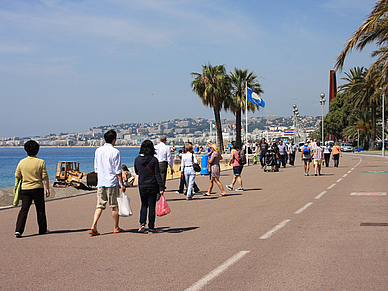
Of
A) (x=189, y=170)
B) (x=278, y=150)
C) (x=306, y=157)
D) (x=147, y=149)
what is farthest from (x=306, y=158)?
(x=147, y=149)

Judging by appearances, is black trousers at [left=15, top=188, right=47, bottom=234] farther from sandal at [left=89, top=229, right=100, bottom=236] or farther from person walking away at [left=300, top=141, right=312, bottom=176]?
person walking away at [left=300, top=141, right=312, bottom=176]

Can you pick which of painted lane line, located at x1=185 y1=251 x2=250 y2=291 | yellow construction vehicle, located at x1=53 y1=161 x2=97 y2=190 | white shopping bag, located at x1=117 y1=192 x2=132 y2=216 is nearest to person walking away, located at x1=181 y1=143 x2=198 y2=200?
white shopping bag, located at x1=117 y1=192 x2=132 y2=216

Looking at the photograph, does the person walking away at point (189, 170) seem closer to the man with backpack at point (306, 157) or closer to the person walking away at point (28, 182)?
the person walking away at point (28, 182)

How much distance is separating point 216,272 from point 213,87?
141 feet

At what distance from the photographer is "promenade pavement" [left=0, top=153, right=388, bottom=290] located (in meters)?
5.38

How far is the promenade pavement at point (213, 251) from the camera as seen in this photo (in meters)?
5.38

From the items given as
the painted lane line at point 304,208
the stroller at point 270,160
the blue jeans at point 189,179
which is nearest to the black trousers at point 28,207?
the painted lane line at point 304,208

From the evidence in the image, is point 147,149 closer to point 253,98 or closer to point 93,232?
point 93,232

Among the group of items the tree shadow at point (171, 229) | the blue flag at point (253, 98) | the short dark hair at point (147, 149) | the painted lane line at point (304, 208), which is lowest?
the painted lane line at point (304, 208)

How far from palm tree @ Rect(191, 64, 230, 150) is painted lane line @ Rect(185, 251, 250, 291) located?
41.6 m

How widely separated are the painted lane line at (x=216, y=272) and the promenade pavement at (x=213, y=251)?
0.01 meters

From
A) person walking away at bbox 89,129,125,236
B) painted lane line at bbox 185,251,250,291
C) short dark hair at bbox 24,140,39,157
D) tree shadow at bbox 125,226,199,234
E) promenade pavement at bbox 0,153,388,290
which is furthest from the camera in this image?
tree shadow at bbox 125,226,199,234

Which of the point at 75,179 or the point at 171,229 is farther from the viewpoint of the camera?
the point at 75,179

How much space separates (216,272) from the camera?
18.9 ft
